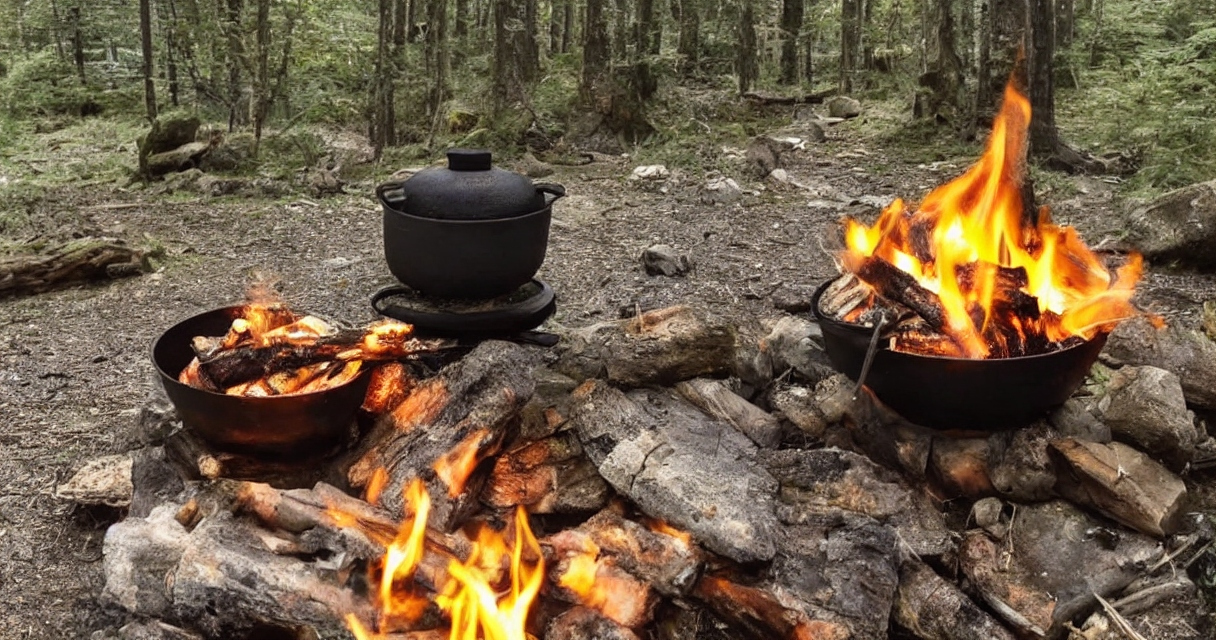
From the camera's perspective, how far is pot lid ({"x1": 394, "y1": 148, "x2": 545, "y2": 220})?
3.77m

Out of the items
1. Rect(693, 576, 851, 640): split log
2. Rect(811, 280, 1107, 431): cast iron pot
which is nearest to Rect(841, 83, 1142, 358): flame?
Rect(811, 280, 1107, 431): cast iron pot

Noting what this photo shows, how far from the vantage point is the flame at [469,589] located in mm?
2723

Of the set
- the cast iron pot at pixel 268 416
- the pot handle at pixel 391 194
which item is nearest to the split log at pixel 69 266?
the cast iron pot at pixel 268 416

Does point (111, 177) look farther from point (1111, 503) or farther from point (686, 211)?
point (1111, 503)

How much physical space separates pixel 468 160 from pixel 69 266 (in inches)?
181

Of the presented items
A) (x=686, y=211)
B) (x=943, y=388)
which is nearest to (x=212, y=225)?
(x=686, y=211)

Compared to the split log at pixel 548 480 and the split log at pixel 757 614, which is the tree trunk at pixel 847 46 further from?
the split log at pixel 757 614

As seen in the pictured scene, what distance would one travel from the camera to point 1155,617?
2900 millimetres

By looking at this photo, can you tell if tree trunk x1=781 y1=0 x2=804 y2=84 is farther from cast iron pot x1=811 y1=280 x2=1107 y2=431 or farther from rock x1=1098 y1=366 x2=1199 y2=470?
cast iron pot x1=811 y1=280 x2=1107 y2=431

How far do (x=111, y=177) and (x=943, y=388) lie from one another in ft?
35.0

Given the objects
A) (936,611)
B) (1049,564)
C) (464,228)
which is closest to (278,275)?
(464,228)

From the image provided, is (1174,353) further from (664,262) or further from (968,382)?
(664,262)

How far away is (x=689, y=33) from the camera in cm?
1888

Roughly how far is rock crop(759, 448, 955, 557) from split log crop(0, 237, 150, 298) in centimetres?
→ 583
